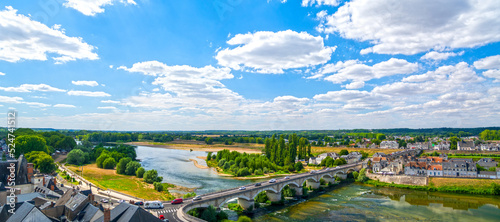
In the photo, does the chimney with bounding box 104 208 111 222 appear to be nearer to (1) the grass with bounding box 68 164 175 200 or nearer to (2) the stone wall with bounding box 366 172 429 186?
(1) the grass with bounding box 68 164 175 200

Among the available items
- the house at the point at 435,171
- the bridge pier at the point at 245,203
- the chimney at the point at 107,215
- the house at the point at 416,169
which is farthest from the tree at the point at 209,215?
the house at the point at 435,171

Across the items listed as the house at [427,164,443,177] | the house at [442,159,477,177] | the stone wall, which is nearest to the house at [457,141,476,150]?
the house at [442,159,477,177]

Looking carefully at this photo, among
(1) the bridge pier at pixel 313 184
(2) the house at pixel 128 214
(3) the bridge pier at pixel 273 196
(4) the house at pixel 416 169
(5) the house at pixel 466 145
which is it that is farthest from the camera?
(5) the house at pixel 466 145

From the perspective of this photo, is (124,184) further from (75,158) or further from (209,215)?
(75,158)

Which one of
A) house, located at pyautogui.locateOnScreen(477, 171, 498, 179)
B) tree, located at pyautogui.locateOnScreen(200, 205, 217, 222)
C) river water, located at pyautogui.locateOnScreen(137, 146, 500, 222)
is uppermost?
house, located at pyautogui.locateOnScreen(477, 171, 498, 179)

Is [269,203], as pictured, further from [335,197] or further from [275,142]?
[275,142]

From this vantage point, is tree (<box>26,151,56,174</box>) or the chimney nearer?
the chimney

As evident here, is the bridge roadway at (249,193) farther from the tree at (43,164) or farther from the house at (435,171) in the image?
the tree at (43,164)

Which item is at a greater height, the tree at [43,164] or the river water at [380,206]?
the tree at [43,164]

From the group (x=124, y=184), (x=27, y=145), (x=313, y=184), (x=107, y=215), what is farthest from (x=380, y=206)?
(x=27, y=145)
